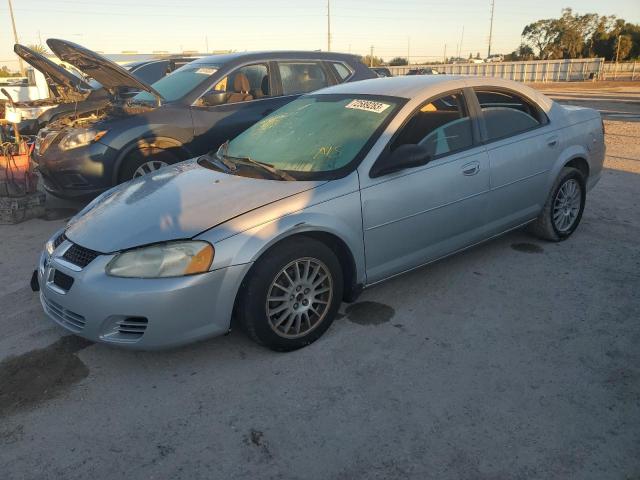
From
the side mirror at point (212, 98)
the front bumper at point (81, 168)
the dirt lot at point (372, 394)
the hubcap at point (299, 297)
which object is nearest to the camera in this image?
the dirt lot at point (372, 394)

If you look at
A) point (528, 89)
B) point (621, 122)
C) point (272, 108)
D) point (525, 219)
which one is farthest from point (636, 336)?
point (621, 122)

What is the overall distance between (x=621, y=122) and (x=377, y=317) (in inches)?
476

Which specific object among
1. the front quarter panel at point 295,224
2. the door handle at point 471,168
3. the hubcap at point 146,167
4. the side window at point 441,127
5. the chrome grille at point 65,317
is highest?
the side window at point 441,127

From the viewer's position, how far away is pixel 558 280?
3932mm

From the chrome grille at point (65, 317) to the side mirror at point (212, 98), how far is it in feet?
11.4

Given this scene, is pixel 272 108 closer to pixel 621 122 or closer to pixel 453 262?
pixel 453 262

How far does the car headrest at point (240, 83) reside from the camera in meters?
6.18

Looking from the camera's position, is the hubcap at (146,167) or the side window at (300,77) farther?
the side window at (300,77)

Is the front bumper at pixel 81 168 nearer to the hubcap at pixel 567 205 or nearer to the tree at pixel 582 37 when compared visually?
the hubcap at pixel 567 205

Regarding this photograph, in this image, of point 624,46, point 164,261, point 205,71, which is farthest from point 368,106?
point 624,46

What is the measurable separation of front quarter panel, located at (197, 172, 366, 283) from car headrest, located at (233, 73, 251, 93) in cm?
354

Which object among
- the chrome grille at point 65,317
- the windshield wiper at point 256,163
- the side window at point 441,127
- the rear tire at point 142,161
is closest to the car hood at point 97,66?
the rear tire at point 142,161

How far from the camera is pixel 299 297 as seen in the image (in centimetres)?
304

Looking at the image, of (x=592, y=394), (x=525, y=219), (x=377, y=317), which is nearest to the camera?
(x=592, y=394)
